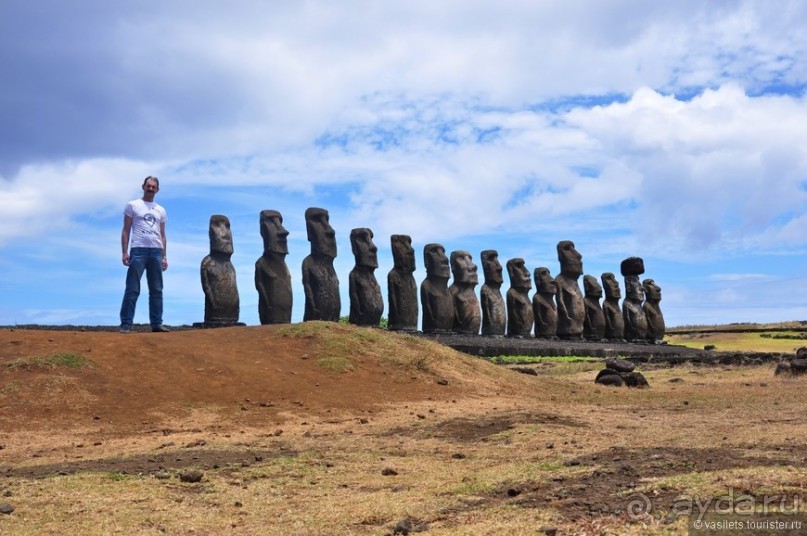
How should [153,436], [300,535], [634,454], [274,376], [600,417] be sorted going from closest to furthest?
[300,535] < [634,454] < [153,436] < [600,417] < [274,376]

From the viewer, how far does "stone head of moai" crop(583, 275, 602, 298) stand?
106 ft

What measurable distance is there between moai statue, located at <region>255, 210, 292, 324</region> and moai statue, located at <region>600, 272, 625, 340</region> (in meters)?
16.2

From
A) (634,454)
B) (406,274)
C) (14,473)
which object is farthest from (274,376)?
(406,274)

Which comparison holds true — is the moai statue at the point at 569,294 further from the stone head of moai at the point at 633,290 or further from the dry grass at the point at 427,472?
the dry grass at the point at 427,472

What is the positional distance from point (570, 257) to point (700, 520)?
2700 cm

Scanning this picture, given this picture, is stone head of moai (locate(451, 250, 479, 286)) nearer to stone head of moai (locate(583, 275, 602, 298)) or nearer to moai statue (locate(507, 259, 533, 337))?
moai statue (locate(507, 259, 533, 337))

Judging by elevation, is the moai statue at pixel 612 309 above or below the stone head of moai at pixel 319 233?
below

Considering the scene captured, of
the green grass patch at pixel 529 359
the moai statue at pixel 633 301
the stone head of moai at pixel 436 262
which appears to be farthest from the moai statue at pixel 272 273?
the moai statue at pixel 633 301

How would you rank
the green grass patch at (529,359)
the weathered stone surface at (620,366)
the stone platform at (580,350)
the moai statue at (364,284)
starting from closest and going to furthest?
the weathered stone surface at (620,366) → the moai statue at (364,284) → the green grass patch at (529,359) → the stone platform at (580,350)

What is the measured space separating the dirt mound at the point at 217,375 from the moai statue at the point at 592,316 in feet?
53.3

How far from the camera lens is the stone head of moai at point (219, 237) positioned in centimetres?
1997

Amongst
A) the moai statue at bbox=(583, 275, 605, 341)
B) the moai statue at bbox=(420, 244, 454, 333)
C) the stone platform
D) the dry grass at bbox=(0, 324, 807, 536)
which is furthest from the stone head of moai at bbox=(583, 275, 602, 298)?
the dry grass at bbox=(0, 324, 807, 536)

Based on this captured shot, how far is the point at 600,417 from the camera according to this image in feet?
36.5

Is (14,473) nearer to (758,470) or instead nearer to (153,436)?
(153,436)
